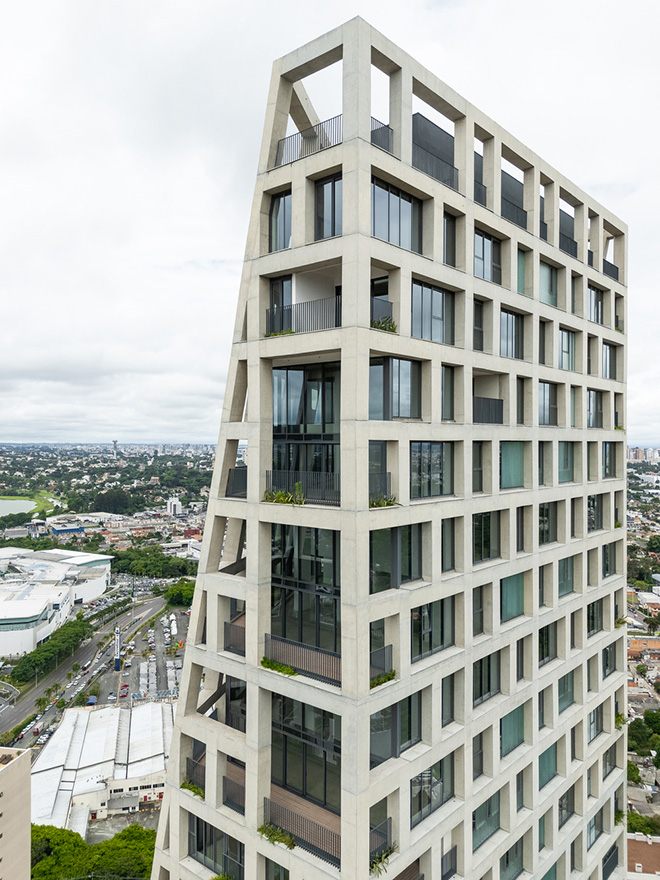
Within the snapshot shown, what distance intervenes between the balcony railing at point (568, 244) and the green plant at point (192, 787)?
3213 centimetres

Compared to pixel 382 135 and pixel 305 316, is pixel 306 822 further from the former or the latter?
pixel 382 135

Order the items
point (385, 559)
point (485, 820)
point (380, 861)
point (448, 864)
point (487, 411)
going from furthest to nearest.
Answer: point (487, 411) < point (485, 820) < point (448, 864) < point (385, 559) < point (380, 861)

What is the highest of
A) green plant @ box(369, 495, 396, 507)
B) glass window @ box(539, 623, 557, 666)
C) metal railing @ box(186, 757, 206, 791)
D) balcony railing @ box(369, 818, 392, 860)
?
green plant @ box(369, 495, 396, 507)

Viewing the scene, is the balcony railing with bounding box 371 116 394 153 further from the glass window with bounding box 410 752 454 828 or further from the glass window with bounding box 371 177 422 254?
the glass window with bounding box 410 752 454 828

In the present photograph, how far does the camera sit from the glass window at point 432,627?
20547 millimetres

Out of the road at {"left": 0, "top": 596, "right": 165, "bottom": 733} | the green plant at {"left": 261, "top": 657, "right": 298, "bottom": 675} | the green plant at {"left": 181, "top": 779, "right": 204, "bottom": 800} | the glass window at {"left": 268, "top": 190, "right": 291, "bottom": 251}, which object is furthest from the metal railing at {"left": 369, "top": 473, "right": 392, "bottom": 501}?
the road at {"left": 0, "top": 596, "right": 165, "bottom": 733}

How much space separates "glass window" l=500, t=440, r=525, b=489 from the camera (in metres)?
25.9

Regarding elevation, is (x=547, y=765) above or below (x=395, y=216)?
below

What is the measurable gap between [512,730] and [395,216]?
24420mm

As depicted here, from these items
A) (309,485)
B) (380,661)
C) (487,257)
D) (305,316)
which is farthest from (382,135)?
(380,661)

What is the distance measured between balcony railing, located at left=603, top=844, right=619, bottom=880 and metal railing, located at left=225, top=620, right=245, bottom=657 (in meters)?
31.3

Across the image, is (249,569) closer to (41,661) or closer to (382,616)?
(382,616)

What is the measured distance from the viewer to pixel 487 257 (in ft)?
81.6

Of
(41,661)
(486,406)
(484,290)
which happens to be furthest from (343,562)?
(41,661)
